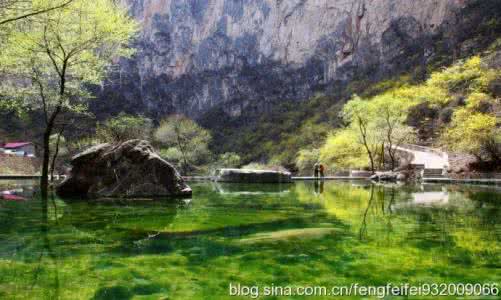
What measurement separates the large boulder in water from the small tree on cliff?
1462 millimetres

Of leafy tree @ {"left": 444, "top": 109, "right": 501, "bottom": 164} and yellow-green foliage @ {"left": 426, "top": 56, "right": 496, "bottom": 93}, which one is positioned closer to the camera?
leafy tree @ {"left": 444, "top": 109, "right": 501, "bottom": 164}

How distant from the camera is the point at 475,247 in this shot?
22.1ft

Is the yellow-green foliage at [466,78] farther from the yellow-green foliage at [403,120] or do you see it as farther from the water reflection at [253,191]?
the water reflection at [253,191]

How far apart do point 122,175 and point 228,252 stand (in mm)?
12170

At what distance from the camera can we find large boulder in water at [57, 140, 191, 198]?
1781 centimetres

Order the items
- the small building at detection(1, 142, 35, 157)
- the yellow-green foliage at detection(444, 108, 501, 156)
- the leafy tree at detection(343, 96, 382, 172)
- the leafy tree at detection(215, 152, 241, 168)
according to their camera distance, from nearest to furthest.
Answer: the yellow-green foliage at detection(444, 108, 501, 156) < the leafy tree at detection(343, 96, 382, 172) < the leafy tree at detection(215, 152, 241, 168) < the small building at detection(1, 142, 35, 157)

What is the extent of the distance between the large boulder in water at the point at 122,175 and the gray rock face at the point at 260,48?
81577mm

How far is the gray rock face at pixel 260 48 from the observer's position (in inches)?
3834

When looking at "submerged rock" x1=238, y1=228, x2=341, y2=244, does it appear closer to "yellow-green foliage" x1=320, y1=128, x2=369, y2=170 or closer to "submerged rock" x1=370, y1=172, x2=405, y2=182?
"submerged rock" x1=370, y1=172, x2=405, y2=182

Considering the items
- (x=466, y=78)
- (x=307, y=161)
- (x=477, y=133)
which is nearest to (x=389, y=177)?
(x=477, y=133)

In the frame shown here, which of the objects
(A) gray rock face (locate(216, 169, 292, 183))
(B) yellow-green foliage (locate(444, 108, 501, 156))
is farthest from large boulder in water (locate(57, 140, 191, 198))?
(B) yellow-green foliage (locate(444, 108, 501, 156))

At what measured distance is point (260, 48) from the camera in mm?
116938

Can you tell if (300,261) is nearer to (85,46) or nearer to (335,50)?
(85,46)

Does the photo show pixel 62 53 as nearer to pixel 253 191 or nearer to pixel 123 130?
pixel 253 191
